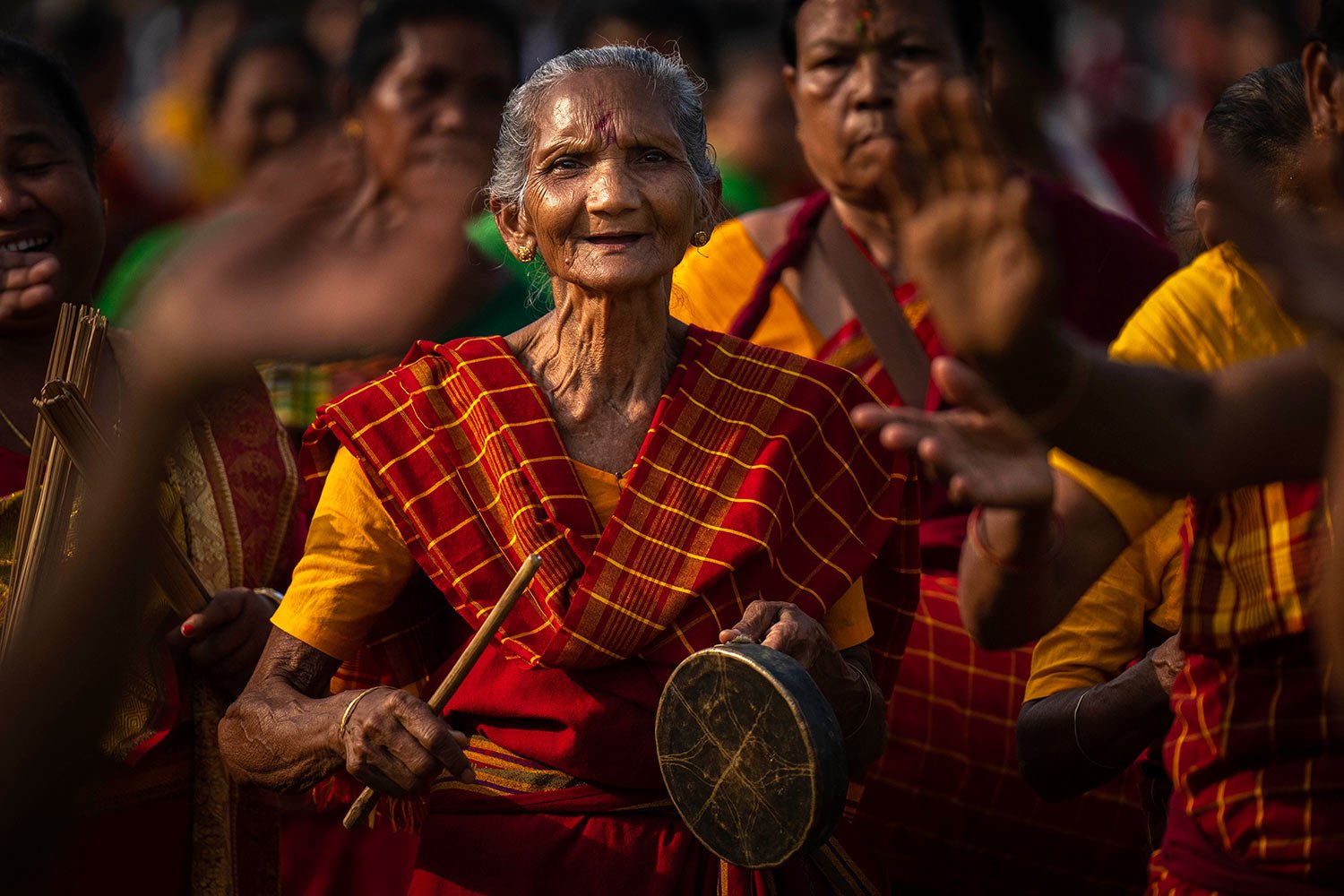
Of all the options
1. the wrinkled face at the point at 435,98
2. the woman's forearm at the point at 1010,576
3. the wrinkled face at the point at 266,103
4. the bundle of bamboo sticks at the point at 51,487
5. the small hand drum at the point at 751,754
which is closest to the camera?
the woman's forearm at the point at 1010,576

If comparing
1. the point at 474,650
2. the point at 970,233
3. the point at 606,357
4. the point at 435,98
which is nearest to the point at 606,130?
the point at 606,357

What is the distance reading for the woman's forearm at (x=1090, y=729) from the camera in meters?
3.31

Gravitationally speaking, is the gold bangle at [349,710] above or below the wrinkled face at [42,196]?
below

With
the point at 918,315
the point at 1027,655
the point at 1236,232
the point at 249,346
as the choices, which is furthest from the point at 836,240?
the point at 249,346

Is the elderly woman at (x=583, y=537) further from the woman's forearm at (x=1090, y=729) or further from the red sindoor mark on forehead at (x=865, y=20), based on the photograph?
the red sindoor mark on forehead at (x=865, y=20)

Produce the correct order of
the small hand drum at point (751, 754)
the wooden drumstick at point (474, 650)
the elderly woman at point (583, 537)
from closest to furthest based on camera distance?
the small hand drum at point (751, 754)
the wooden drumstick at point (474, 650)
the elderly woman at point (583, 537)

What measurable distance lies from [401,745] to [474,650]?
0.20m

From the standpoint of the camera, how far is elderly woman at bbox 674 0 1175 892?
4.33 m

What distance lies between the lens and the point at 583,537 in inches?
132

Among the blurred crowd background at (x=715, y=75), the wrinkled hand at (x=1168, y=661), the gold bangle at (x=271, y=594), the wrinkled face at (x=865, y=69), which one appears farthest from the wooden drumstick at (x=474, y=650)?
the blurred crowd background at (x=715, y=75)

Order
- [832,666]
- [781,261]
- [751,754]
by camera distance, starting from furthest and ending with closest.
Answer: [781,261] < [832,666] < [751,754]

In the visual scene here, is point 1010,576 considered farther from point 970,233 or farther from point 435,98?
point 435,98

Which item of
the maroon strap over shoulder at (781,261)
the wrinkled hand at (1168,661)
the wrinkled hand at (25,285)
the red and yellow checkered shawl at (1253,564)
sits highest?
the wrinkled hand at (25,285)

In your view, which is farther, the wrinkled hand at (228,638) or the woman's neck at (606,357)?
the wrinkled hand at (228,638)
